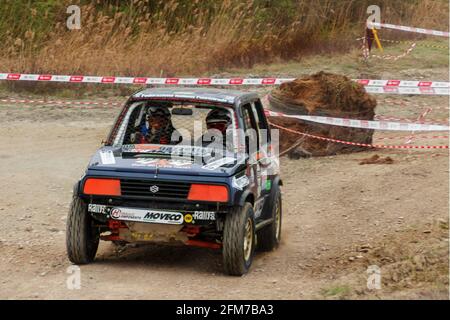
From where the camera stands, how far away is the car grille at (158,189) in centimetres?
858

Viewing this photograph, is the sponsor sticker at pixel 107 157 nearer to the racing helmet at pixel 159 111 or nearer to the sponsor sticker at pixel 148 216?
the sponsor sticker at pixel 148 216

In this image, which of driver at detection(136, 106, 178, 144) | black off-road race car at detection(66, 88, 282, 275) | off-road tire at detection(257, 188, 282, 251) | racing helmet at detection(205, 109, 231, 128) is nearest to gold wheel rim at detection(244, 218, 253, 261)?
black off-road race car at detection(66, 88, 282, 275)

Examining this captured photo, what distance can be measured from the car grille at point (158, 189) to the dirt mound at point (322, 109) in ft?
21.5

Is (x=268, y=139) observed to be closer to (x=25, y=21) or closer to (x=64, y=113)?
(x=64, y=113)

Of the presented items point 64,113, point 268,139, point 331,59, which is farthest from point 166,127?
point 331,59

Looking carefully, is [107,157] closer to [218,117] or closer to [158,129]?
[158,129]

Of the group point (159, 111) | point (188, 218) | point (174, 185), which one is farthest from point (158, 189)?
point (159, 111)

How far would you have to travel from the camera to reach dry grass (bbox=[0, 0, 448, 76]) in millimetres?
21797

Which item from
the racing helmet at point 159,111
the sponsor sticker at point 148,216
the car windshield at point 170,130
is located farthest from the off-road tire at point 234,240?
the racing helmet at point 159,111

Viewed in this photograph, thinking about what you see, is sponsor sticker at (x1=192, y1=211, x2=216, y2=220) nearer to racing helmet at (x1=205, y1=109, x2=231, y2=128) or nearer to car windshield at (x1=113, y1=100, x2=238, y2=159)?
car windshield at (x1=113, y1=100, x2=238, y2=159)

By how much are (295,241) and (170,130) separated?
6.94 ft

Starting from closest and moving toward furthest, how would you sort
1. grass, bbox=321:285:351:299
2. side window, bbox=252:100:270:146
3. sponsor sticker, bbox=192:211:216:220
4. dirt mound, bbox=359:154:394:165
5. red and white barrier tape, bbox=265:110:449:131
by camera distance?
grass, bbox=321:285:351:299 < sponsor sticker, bbox=192:211:216:220 < side window, bbox=252:100:270:146 < dirt mound, bbox=359:154:394:165 < red and white barrier tape, bbox=265:110:449:131

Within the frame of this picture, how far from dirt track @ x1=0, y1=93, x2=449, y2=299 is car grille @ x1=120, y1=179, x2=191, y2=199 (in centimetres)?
74

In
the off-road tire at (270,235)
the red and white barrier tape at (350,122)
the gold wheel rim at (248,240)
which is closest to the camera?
the gold wheel rim at (248,240)
